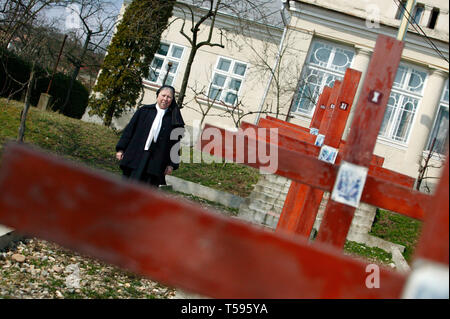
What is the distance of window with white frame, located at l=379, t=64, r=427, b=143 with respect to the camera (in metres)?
16.6

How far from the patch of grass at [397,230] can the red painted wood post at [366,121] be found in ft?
24.0

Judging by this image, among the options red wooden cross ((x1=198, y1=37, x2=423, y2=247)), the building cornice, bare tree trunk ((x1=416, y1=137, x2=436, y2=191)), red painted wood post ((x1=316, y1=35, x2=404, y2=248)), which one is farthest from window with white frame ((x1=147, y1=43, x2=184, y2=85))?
red painted wood post ((x1=316, y1=35, x2=404, y2=248))

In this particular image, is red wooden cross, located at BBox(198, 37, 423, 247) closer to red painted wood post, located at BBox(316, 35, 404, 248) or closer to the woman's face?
red painted wood post, located at BBox(316, 35, 404, 248)

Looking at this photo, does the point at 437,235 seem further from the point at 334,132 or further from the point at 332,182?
the point at 334,132

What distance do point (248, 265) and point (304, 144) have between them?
344cm

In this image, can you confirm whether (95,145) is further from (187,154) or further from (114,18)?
(114,18)

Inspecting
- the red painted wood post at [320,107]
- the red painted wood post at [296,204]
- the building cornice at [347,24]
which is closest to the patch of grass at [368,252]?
the red painted wood post at [320,107]

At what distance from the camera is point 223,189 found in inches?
400

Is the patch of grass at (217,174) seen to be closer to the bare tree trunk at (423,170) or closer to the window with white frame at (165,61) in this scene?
the bare tree trunk at (423,170)

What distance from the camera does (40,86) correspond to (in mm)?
18328

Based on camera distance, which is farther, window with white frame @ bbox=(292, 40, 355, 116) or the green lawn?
window with white frame @ bbox=(292, 40, 355, 116)

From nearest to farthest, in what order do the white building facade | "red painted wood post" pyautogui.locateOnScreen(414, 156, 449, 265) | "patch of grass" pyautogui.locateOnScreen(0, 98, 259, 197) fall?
"red painted wood post" pyautogui.locateOnScreen(414, 156, 449, 265) < "patch of grass" pyautogui.locateOnScreen(0, 98, 259, 197) < the white building facade

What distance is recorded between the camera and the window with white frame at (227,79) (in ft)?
60.6

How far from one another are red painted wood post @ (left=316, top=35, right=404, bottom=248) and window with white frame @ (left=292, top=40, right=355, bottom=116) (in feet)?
47.5
